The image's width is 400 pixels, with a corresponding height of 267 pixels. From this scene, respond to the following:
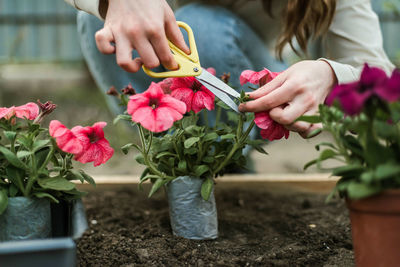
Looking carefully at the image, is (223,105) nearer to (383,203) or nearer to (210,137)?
(210,137)

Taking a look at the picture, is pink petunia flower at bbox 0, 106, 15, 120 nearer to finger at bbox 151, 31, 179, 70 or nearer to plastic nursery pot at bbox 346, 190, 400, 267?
finger at bbox 151, 31, 179, 70

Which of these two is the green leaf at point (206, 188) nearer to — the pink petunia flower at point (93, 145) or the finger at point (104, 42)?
the pink petunia flower at point (93, 145)

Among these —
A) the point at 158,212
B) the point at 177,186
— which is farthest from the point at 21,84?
the point at 177,186

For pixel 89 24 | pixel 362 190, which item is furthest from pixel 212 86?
pixel 89 24

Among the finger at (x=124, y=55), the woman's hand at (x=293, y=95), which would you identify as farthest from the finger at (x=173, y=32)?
the woman's hand at (x=293, y=95)

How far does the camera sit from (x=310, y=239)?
1.30m

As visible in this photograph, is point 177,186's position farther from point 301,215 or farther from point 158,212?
point 301,215

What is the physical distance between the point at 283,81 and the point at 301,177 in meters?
0.91

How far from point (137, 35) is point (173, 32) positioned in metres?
0.13

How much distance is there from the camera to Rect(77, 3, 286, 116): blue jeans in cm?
194

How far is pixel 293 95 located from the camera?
109cm

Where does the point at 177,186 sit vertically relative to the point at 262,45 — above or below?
below

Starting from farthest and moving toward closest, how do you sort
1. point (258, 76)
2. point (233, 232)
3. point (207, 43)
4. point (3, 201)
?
point (207, 43) → point (233, 232) → point (258, 76) → point (3, 201)

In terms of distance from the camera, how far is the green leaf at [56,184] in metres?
1.01
